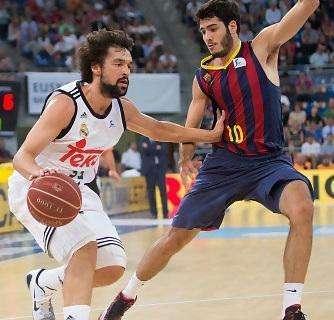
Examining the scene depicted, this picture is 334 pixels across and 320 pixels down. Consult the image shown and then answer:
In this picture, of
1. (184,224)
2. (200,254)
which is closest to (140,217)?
(200,254)

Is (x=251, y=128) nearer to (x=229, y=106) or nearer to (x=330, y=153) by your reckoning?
(x=229, y=106)

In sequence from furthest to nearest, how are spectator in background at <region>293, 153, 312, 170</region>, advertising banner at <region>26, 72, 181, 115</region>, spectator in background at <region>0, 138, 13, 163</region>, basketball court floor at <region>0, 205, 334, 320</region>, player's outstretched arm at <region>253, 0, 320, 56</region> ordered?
advertising banner at <region>26, 72, 181, 115</region>, spectator in background at <region>293, 153, 312, 170</region>, spectator in background at <region>0, 138, 13, 163</region>, basketball court floor at <region>0, 205, 334, 320</region>, player's outstretched arm at <region>253, 0, 320, 56</region>

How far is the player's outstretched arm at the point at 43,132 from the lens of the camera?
17.8 ft

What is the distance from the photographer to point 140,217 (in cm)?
1780

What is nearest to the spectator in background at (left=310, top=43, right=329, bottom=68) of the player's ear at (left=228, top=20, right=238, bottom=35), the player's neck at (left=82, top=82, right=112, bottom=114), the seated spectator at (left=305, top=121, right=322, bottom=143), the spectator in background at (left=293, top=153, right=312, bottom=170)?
the seated spectator at (left=305, top=121, right=322, bottom=143)

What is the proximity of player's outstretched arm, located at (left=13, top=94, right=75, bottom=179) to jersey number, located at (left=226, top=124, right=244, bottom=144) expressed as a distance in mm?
1310

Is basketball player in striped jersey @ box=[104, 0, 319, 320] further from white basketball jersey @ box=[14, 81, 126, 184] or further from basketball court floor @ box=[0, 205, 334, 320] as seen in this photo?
white basketball jersey @ box=[14, 81, 126, 184]

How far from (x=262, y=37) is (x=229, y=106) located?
20.6 inches

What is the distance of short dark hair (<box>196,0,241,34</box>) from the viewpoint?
21.5 ft

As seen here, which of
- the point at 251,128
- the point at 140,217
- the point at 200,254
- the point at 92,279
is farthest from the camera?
the point at 140,217

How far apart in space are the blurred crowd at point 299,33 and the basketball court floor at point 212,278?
360 inches

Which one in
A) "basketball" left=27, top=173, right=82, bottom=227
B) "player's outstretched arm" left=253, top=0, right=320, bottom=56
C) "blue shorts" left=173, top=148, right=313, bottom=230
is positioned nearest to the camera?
"basketball" left=27, top=173, right=82, bottom=227

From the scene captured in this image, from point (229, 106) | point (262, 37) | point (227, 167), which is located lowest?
point (227, 167)

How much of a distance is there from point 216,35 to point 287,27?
491 mm
